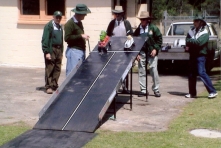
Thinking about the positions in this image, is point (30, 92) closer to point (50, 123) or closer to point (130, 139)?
point (50, 123)

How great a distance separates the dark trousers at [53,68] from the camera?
455 inches

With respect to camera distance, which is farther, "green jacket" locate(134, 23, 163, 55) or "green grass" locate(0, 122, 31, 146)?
"green jacket" locate(134, 23, 163, 55)

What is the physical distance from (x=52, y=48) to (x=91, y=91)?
2963 millimetres

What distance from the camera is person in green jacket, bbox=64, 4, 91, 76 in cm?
1027

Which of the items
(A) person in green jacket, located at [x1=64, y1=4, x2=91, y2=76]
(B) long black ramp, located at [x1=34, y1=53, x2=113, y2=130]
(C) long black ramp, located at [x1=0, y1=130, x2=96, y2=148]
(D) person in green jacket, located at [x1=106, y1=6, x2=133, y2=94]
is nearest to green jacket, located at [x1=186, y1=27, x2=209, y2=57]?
(D) person in green jacket, located at [x1=106, y1=6, x2=133, y2=94]

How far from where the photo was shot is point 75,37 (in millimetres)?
10281

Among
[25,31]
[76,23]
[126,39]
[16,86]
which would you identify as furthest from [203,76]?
[25,31]

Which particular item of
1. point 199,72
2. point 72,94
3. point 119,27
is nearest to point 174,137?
point 72,94

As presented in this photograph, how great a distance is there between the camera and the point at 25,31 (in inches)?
654

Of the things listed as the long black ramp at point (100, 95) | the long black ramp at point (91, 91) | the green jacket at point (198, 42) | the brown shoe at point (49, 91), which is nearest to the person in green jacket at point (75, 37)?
the long black ramp at point (91, 91)

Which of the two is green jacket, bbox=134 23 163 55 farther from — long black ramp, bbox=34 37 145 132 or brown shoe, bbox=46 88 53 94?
brown shoe, bbox=46 88 53 94

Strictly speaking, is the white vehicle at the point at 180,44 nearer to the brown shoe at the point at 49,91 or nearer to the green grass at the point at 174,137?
the brown shoe at the point at 49,91

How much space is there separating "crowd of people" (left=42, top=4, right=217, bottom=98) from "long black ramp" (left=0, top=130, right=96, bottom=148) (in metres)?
2.90

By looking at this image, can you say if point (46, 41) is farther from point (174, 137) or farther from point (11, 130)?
point (174, 137)
